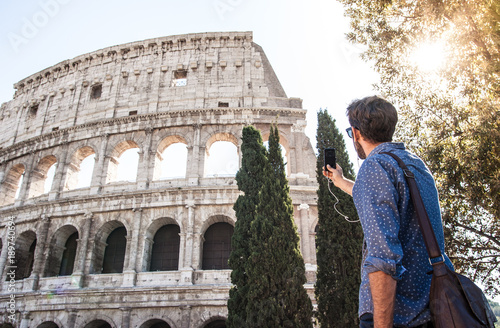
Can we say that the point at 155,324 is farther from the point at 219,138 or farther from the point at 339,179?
the point at 339,179

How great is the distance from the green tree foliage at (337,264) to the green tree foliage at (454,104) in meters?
3.24

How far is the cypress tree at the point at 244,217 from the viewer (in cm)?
1216

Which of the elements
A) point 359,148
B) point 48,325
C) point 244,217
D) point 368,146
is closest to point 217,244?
point 244,217

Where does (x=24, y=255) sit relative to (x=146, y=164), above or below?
below

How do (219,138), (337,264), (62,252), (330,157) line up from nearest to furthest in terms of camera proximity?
(330,157)
(337,264)
(62,252)
(219,138)

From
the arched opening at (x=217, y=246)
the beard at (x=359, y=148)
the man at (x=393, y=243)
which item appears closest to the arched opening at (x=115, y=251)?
the arched opening at (x=217, y=246)

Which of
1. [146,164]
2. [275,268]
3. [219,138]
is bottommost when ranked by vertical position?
[275,268]

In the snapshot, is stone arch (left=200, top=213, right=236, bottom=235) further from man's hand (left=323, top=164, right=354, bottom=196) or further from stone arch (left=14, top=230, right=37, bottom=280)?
man's hand (left=323, top=164, right=354, bottom=196)

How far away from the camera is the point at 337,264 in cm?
1245

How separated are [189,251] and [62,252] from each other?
7.64 meters

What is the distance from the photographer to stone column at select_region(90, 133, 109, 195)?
1914 cm

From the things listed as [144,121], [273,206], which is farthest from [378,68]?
[144,121]

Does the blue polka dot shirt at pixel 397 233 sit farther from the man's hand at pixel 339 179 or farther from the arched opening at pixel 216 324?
the arched opening at pixel 216 324

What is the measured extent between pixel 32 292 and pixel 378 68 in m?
17.8
